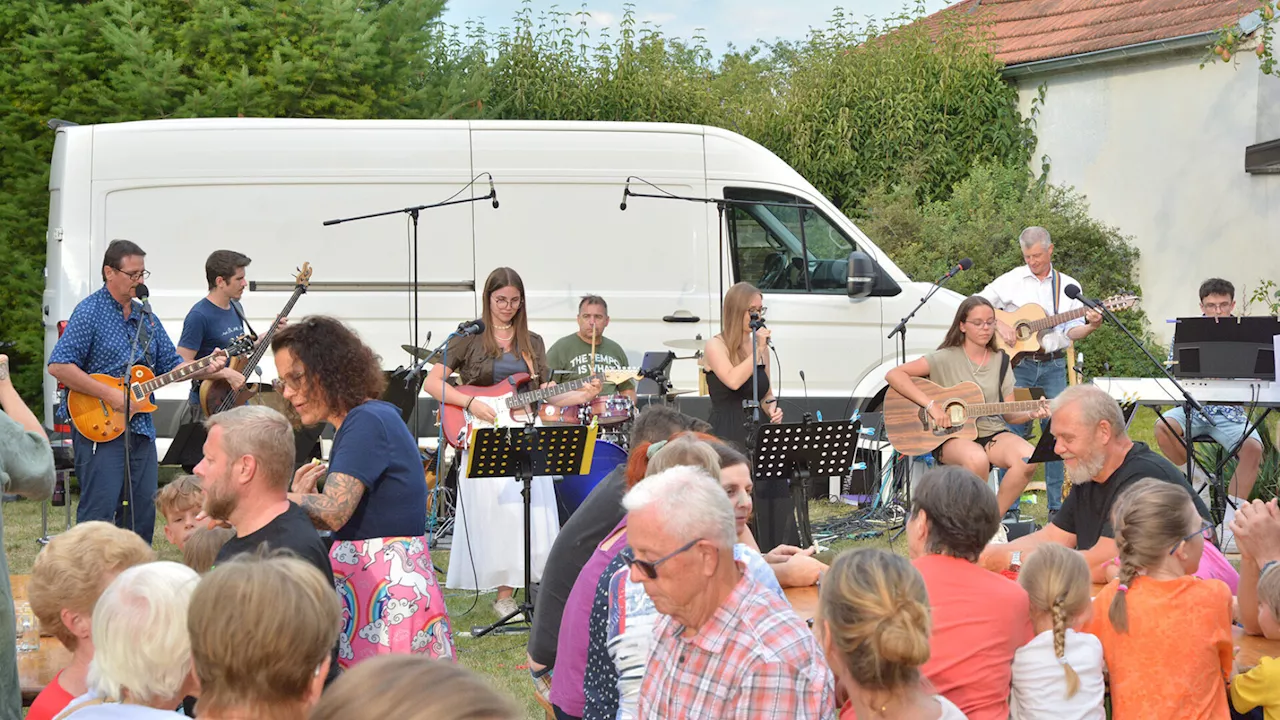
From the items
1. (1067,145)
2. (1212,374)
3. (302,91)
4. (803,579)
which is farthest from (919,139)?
(803,579)

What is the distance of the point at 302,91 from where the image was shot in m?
14.1

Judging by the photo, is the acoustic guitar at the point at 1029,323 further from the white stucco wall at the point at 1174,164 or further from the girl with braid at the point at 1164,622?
the white stucco wall at the point at 1174,164

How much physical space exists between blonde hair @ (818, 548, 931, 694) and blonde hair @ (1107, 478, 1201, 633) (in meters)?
1.26

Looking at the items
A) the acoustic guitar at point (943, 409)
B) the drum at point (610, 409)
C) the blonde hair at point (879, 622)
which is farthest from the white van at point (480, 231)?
the blonde hair at point (879, 622)

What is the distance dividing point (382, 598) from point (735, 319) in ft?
Answer: 13.8

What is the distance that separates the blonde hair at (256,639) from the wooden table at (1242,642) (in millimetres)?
1698

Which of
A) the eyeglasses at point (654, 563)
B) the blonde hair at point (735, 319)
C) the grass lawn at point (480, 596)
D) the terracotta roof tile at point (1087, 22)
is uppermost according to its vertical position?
the terracotta roof tile at point (1087, 22)

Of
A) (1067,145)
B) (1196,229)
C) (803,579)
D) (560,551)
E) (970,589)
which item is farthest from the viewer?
(1067,145)

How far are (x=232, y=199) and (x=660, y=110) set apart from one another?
998cm

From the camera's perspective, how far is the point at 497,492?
7.67 metres

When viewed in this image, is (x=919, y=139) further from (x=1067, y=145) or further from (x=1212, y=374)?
(x=1212, y=374)

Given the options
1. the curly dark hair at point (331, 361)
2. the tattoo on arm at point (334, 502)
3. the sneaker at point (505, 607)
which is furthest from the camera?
the sneaker at point (505, 607)

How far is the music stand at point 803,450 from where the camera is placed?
725cm

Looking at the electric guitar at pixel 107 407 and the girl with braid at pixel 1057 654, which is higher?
the electric guitar at pixel 107 407
